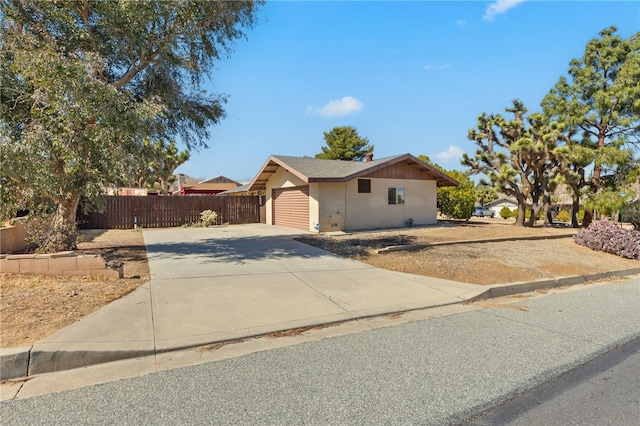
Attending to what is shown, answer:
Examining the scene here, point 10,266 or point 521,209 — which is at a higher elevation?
point 521,209

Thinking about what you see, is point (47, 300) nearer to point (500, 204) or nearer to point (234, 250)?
point (234, 250)

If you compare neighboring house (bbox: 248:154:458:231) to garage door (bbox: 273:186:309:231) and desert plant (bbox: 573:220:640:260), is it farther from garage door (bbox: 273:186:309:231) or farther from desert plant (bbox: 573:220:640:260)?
desert plant (bbox: 573:220:640:260)

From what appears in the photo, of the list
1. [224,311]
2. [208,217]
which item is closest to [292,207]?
[208,217]

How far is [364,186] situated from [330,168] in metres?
1.92

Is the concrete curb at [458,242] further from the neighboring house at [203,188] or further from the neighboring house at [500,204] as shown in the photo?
the neighboring house at [500,204]

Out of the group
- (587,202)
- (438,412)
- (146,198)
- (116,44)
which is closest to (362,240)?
(116,44)

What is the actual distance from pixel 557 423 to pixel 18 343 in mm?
5031

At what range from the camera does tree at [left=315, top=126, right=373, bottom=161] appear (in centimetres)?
4388

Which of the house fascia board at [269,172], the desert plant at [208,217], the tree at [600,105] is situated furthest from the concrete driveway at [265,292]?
the tree at [600,105]

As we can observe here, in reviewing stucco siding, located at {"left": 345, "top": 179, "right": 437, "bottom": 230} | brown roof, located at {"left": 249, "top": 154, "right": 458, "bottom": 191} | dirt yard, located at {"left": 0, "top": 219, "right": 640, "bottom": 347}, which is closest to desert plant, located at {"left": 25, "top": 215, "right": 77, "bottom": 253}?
dirt yard, located at {"left": 0, "top": 219, "right": 640, "bottom": 347}

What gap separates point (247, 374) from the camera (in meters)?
3.52

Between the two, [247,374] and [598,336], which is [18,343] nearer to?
[247,374]

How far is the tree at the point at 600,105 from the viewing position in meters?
17.7

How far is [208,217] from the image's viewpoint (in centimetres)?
1992
